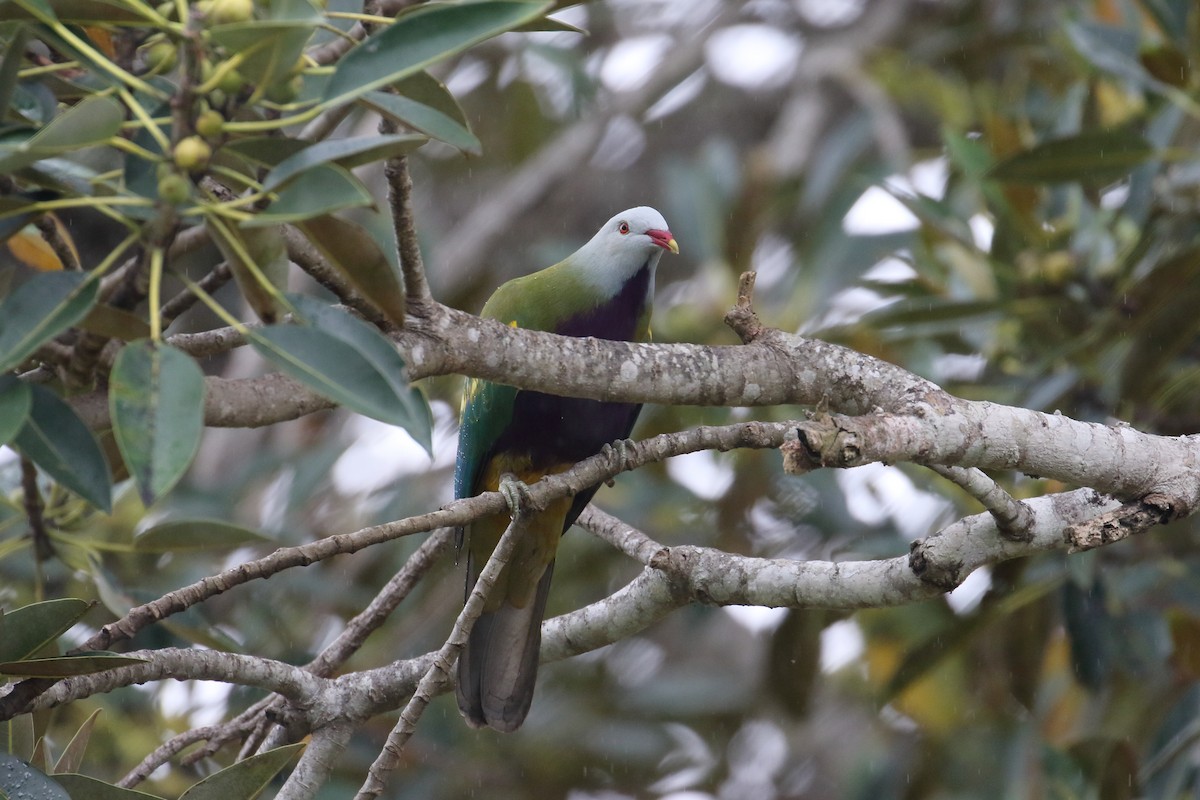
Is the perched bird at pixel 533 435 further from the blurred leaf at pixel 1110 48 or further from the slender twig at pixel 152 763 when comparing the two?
the blurred leaf at pixel 1110 48

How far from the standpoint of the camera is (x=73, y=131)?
4.14ft

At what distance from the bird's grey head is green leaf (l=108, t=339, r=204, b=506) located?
6.04ft

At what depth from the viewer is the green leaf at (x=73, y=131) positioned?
4.09 feet

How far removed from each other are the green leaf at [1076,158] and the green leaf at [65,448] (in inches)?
89.7

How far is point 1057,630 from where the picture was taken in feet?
14.6

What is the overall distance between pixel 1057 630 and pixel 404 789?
2447 millimetres

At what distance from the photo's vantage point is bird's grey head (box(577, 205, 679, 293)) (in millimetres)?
3090

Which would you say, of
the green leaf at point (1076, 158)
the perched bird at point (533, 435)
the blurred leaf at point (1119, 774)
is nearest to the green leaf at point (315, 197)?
the perched bird at point (533, 435)

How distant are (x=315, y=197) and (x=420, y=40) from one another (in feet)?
0.76

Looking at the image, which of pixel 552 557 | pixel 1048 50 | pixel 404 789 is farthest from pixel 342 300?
pixel 1048 50

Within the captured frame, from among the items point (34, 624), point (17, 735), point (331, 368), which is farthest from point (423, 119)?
point (17, 735)

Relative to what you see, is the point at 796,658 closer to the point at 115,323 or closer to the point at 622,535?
the point at 622,535

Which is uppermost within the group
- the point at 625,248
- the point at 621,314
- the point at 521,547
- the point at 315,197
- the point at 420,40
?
the point at 420,40

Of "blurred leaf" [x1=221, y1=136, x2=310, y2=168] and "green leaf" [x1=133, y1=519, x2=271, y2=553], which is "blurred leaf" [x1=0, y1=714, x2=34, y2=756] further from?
"blurred leaf" [x1=221, y1=136, x2=310, y2=168]
